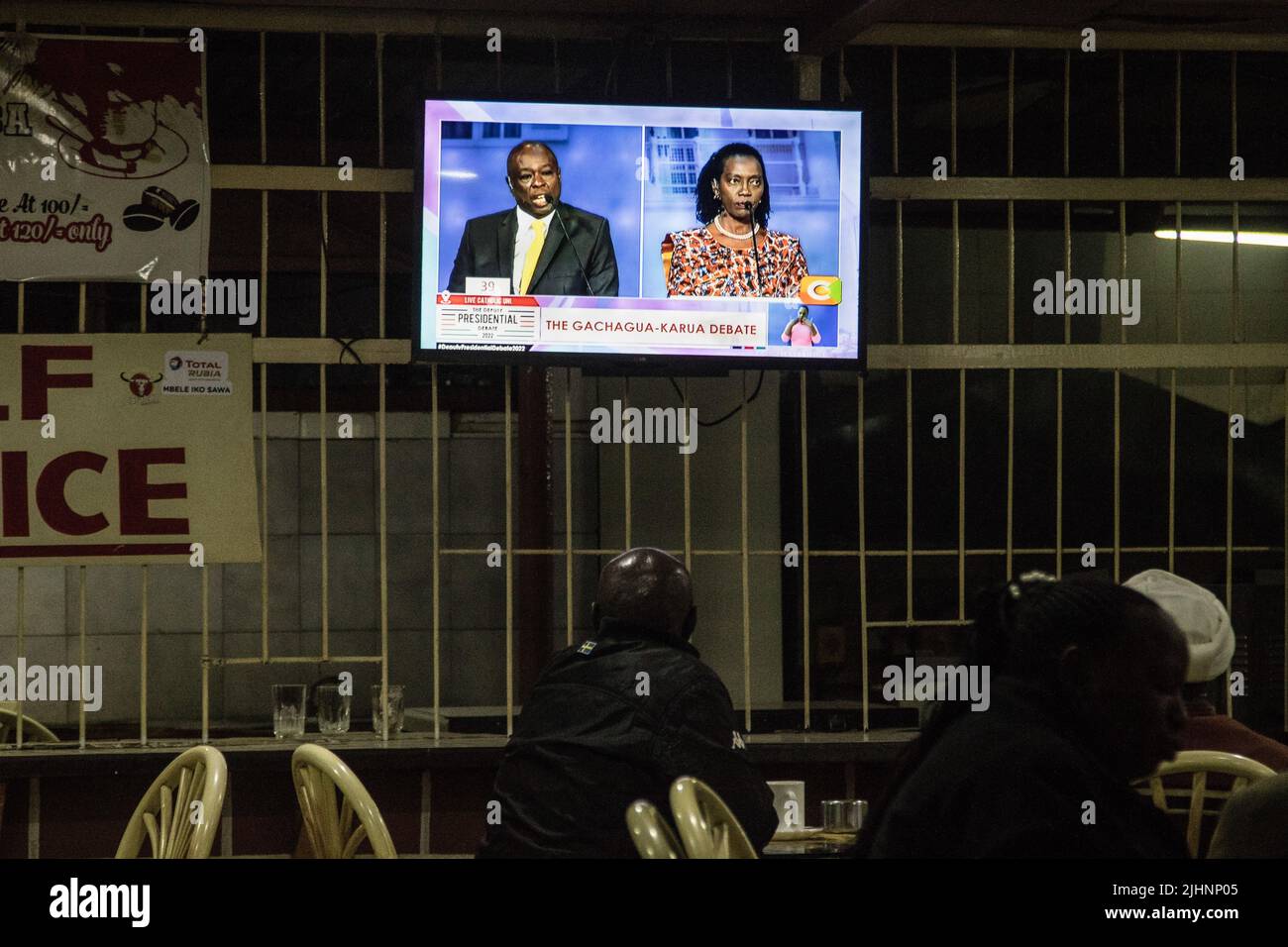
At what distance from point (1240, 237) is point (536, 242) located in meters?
3.45

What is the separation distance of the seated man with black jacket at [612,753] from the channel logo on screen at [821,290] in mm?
1582

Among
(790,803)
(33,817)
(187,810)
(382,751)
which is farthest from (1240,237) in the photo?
(187,810)

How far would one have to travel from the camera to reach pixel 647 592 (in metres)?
3.14

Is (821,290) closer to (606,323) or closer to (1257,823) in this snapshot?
(606,323)

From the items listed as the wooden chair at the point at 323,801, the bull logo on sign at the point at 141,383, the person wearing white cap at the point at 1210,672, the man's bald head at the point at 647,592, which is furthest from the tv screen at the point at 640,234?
the wooden chair at the point at 323,801

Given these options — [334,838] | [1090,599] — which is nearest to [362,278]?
[334,838]

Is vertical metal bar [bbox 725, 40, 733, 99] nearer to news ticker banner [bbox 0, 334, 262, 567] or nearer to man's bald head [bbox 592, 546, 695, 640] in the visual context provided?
news ticker banner [bbox 0, 334, 262, 567]

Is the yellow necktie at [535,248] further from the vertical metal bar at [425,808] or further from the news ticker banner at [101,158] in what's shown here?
the vertical metal bar at [425,808]

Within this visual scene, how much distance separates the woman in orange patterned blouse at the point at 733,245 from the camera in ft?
14.2

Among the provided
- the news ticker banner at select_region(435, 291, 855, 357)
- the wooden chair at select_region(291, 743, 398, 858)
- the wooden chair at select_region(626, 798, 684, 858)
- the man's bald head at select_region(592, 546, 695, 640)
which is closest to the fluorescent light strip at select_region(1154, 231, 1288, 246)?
the news ticker banner at select_region(435, 291, 855, 357)

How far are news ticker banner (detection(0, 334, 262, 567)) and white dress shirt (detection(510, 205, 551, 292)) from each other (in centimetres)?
87

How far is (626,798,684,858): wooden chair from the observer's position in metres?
1.75
